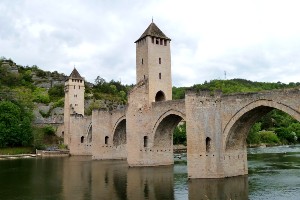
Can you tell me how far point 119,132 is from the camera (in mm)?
40656

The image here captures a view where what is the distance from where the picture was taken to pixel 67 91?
184ft

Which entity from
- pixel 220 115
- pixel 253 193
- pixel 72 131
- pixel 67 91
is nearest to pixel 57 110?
pixel 67 91

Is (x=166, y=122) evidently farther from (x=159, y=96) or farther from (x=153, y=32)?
(x=153, y=32)

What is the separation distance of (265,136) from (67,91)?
37.7m

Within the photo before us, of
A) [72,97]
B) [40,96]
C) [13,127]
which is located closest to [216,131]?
[13,127]

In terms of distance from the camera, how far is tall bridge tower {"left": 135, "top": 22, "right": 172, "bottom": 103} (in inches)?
1259

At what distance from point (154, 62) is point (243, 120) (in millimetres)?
11919

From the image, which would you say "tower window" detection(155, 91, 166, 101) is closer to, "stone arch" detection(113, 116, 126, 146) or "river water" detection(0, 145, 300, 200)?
"stone arch" detection(113, 116, 126, 146)

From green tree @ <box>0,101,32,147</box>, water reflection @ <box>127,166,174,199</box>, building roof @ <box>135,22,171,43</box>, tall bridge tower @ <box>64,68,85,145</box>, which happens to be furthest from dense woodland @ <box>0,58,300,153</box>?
building roof @ <box>135,22,171,43</box>

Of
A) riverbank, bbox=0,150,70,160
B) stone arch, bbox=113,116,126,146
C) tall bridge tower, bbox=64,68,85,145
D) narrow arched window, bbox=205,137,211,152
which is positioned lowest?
riverbank, bbox=0,150,70,160

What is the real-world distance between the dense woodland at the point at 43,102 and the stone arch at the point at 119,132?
953 centimetres

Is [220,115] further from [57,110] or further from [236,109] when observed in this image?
[57,110]

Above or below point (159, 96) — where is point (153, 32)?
above

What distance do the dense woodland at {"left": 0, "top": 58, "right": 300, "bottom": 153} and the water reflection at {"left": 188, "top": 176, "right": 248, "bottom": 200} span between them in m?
6.37
